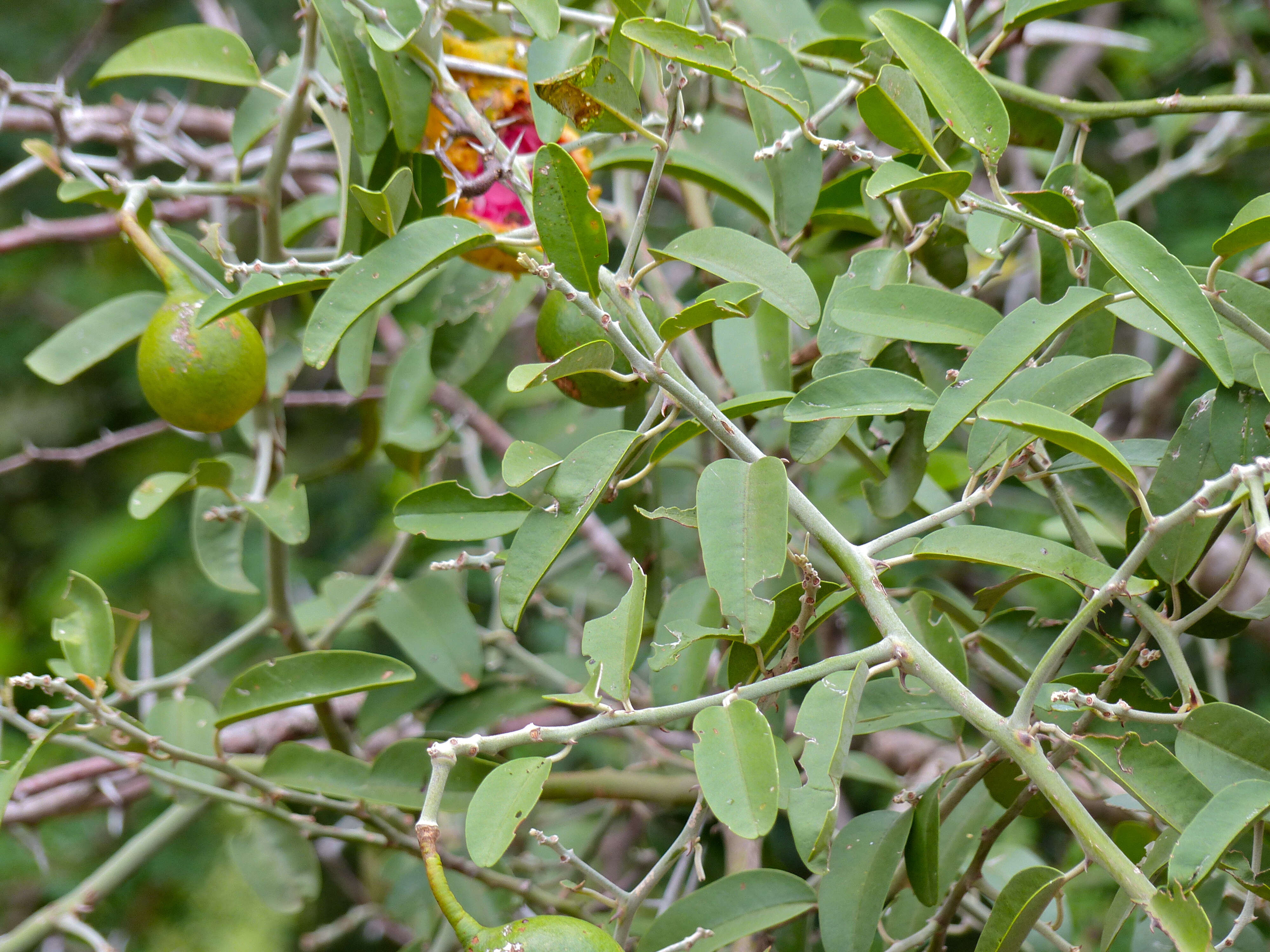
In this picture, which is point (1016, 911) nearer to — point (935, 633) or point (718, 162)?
point (935, 633)

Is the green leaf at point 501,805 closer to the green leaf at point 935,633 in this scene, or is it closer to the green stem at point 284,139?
the green leaf at point 935,633

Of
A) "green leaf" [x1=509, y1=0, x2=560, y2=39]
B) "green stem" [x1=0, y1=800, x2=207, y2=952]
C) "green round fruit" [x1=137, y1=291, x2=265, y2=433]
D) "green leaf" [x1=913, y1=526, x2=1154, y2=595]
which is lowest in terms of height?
A: "green stem" [x1=0, y1=800, x2=207, y2=952]

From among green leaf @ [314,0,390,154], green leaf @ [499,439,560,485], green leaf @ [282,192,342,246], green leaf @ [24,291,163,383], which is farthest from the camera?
green leaf @ [282,192,342,246]

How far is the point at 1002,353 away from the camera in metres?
0.46

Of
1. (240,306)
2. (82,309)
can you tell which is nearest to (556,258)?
(240,306)

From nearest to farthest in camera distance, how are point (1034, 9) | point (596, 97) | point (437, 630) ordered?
1. point (596, 97)
2. point (1034, 9)
3. point (437, 630)

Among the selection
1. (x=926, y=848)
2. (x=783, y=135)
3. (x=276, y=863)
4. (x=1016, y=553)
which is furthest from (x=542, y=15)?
(x=276, y=863)

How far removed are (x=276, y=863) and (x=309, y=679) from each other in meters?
0.28

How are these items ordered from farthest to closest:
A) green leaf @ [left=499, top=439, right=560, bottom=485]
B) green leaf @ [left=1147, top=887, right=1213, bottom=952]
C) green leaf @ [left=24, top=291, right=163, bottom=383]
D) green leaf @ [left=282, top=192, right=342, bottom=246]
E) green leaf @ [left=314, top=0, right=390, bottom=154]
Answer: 1. green leaf @ [left=282, top=192, right=342, bottom=246]
2. green leaf @ [left=24, top=291, right=163, bottom=383]
3. green leaf @ [left=314, top=0, right=390, bottom=154]
4. green leaf @ [left=499, top=439, right=560, bottom=485]
5. green leaf @ [left=1147, top=887, right=1213, bottom=952]

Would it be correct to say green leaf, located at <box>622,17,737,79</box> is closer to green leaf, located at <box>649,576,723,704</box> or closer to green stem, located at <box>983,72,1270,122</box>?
green stem, located at <box>983,72,1270,122</box>

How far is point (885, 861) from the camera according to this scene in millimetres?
521

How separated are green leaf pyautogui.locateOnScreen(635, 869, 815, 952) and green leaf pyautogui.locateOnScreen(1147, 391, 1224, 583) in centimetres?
26

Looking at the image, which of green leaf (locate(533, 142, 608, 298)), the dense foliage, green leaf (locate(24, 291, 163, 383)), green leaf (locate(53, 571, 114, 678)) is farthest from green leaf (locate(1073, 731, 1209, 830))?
green leaf (locate(24, 291, 163, 383))

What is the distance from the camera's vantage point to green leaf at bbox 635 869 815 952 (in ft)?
1.77
